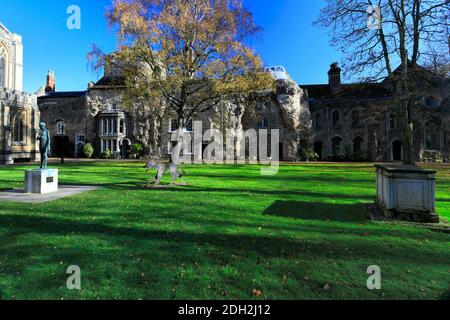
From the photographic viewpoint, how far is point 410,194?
22.6 ft

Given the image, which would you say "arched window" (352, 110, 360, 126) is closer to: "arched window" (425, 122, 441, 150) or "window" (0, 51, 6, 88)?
"arched window" (425, 122, 441, 150)

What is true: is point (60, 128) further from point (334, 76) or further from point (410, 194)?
point (410, 194)

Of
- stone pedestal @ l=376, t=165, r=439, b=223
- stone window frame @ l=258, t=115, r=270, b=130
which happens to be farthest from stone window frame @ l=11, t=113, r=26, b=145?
stone pedestal @ l=376, t=165, r=439, b=223

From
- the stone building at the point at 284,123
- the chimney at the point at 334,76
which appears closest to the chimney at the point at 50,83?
the stone building at the point at 284,123

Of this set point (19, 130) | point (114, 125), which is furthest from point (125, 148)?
point (19, 130)

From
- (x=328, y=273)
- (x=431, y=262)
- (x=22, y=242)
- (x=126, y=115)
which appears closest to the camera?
(x=328, y=273)

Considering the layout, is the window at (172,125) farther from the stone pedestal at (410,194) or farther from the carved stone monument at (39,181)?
the stone pedestal at (410,194)

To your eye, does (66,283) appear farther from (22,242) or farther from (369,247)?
(369,247)

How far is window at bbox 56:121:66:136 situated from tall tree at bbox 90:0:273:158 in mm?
30921

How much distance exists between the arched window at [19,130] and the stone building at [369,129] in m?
37.2

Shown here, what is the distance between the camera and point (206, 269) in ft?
12.9

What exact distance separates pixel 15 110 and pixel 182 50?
23580 mm
